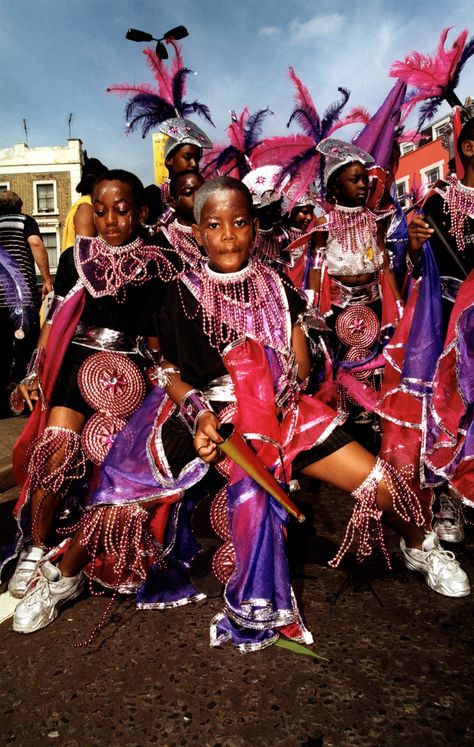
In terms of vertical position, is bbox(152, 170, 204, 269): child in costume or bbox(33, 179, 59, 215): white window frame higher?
bbox(33, 179, 59, 215): white window frame

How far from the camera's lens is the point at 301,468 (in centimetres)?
235

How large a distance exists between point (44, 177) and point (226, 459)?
30.9 metres

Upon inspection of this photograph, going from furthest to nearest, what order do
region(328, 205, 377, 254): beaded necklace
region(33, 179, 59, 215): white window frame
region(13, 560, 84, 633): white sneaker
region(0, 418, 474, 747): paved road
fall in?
region(33, 179, 59, 215): white window frame < region(328, 205, 377, 254): beaded necklace < region(13, 560, 84, 633): white sneaker < region(0, 418, 474, 747): paved road

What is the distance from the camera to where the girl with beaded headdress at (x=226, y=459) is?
2127 millimetres

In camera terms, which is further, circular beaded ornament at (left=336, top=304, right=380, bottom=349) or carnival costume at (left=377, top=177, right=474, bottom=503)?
circular beaded ornament at (left=336, top=304, right=380, bottom=349)

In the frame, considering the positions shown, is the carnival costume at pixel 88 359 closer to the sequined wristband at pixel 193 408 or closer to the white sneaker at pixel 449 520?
the sequined wristband at pixel 193 408

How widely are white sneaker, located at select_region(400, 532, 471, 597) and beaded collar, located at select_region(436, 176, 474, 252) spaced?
5.12 ft

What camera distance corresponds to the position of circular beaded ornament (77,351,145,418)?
273 cm

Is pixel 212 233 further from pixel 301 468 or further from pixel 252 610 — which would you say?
pixel 252 610

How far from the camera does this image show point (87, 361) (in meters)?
2.77

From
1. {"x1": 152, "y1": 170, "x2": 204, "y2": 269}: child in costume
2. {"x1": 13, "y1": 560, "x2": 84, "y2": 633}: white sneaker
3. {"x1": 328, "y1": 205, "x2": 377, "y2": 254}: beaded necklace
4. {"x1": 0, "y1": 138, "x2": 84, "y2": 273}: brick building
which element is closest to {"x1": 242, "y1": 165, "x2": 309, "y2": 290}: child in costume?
{"x1": 328, "y1": 205, "x2": 377, "y2": 254}: beaded necklace

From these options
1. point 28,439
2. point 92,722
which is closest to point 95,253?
point 28,439

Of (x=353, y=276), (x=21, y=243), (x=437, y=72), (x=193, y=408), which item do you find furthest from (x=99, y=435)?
(x=21, y=243)

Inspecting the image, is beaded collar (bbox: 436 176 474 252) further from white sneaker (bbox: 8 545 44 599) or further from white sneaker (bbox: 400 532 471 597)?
white sneaker (bbox: 8 545 44 599)
